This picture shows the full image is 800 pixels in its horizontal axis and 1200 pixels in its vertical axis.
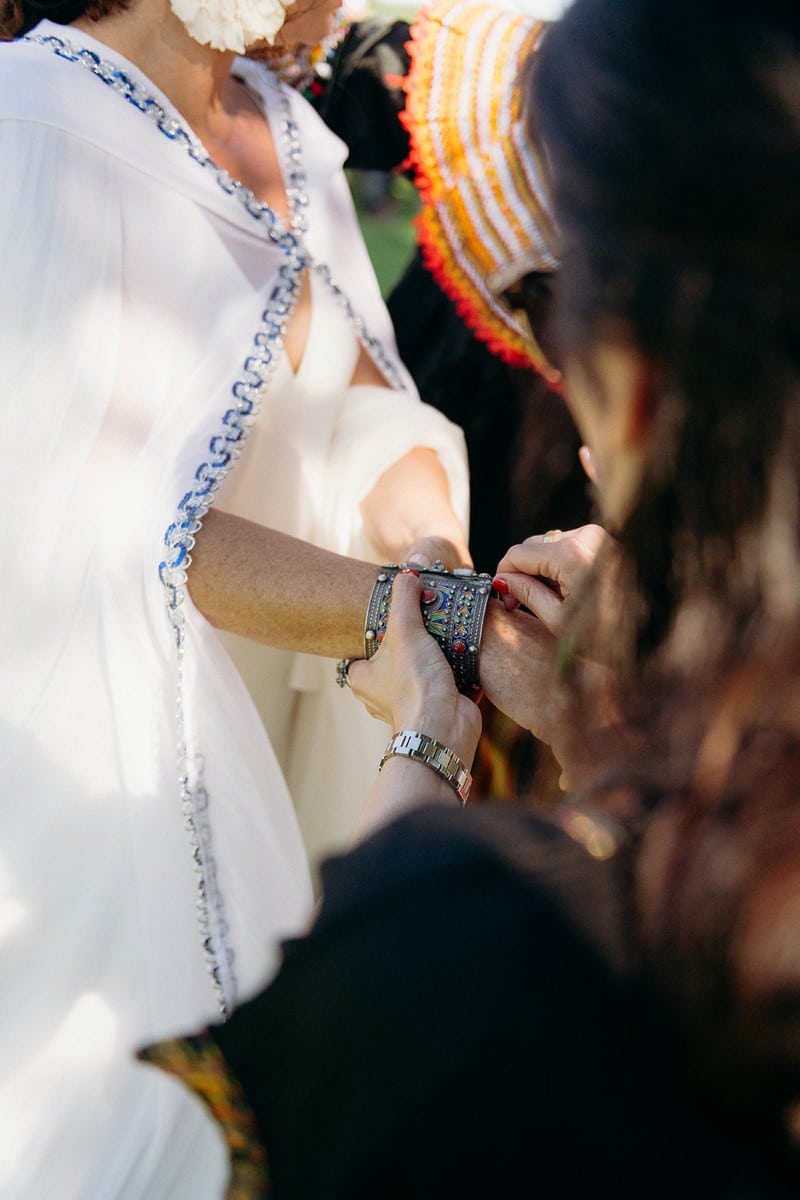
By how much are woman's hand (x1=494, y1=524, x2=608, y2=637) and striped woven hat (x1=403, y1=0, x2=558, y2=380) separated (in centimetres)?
47

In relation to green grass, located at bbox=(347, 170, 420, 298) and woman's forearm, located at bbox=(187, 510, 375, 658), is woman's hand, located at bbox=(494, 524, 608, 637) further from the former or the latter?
green grass, located at bbox=(347, 170, 420, 298)

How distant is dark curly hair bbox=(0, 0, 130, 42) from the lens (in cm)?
138

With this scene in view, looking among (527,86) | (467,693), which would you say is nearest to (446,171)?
(467,693)

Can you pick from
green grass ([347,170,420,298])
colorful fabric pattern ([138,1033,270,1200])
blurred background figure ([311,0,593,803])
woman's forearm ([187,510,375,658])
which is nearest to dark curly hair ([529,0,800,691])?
colorful fabric pattern ([138,1033,270,1200])

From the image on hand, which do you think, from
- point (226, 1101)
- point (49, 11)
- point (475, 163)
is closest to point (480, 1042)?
point (226, 1101)

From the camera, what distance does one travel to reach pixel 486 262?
176 cm

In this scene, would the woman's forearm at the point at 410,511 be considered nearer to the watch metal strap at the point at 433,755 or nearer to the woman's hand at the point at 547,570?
the woman's hand at the point at 547,570

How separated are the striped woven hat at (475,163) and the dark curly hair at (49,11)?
57 centimetres

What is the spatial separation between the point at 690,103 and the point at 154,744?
916 millimetres

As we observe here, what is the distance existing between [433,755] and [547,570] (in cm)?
32

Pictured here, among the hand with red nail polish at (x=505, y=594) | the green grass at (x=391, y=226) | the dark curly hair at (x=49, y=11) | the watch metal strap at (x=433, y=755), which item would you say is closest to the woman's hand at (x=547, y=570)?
the hand with red nail polish at (x=505, y=594)

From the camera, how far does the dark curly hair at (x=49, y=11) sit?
1.38 metres

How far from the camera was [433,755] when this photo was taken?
110 centimetres

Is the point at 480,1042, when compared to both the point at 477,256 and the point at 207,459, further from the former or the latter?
the point at 477,256
